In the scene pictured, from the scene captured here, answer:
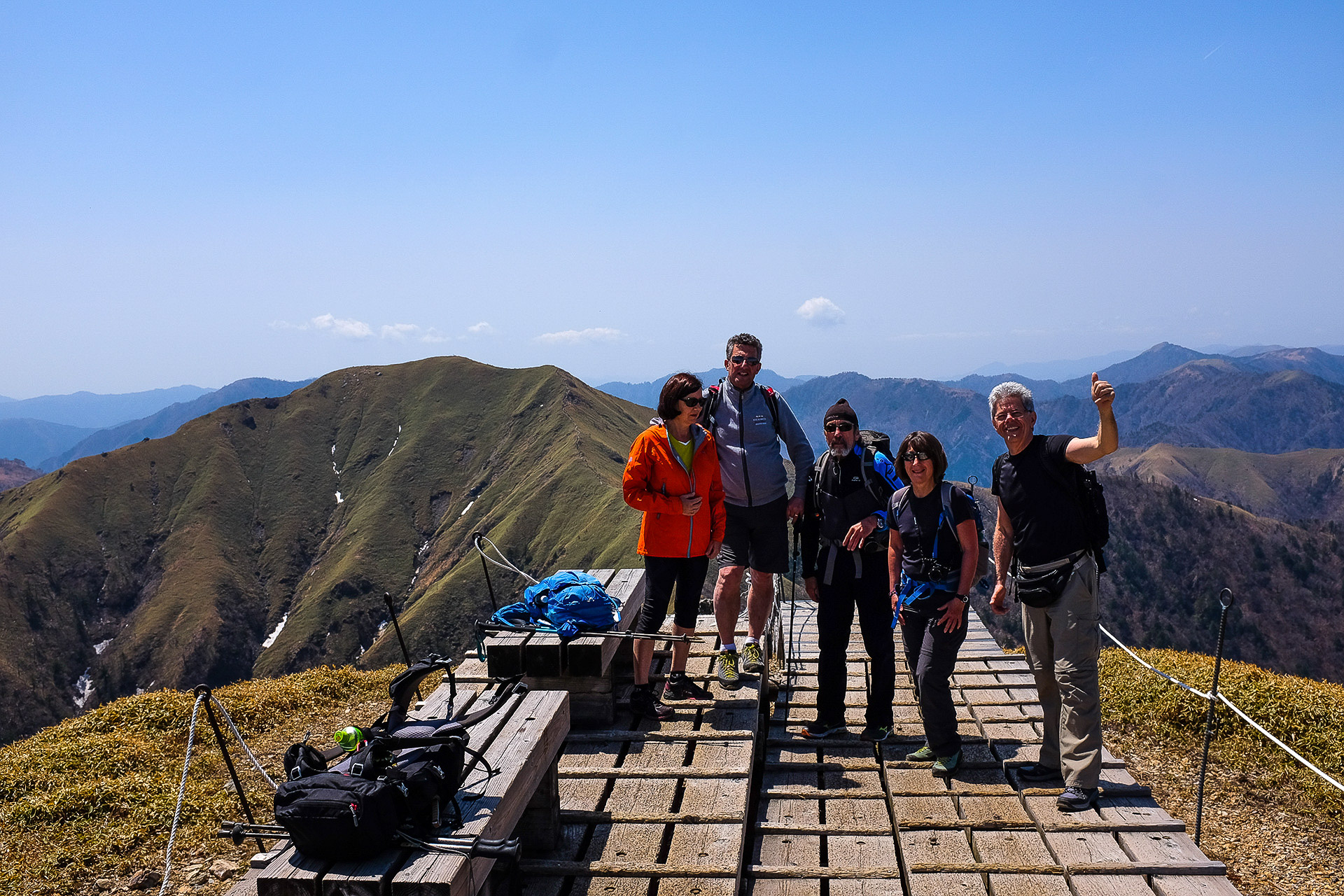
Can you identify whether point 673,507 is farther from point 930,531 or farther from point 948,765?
point 948,765

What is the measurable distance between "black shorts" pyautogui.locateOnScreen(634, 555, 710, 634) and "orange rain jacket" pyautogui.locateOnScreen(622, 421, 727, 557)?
119mm

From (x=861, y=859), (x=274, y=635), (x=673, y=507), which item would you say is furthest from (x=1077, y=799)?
(x=274, y=635)

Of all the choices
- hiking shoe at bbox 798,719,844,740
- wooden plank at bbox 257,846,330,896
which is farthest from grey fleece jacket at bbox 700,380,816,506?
wooden plank at bbox 257,846,330,896

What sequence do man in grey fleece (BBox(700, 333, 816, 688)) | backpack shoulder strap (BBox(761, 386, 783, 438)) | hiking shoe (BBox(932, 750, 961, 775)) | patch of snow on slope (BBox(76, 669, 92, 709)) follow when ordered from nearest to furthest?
hiking shoe (BBox(932, 750, 961, 775)), man in grey fleece (BBox(700, 333, 816, 688)), backpack shoulder strap (BBox(761, 386, 783, 438)), patch of snow on slope (BBox(76, 669, 92, 709))

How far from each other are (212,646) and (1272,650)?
537 feet

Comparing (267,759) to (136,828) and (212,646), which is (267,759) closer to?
(136,828)

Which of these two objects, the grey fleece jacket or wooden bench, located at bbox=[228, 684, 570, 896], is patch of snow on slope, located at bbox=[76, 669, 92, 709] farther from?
wooden bench, located at bbox=[228, 684, 570, 896]

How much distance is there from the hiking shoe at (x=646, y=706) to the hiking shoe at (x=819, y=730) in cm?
121

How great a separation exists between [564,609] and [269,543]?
176697mm

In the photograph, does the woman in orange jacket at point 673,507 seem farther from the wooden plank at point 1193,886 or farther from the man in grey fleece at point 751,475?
the wooden plank at point 1193,886

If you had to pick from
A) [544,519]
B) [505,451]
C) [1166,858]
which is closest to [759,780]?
[1166,858]

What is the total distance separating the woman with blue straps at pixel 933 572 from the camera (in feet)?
21.6

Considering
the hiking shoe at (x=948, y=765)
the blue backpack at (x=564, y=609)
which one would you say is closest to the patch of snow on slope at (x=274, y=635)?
the blue backpack at (x=564, y=609)

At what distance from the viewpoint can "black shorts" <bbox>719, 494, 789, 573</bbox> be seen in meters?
7.67
